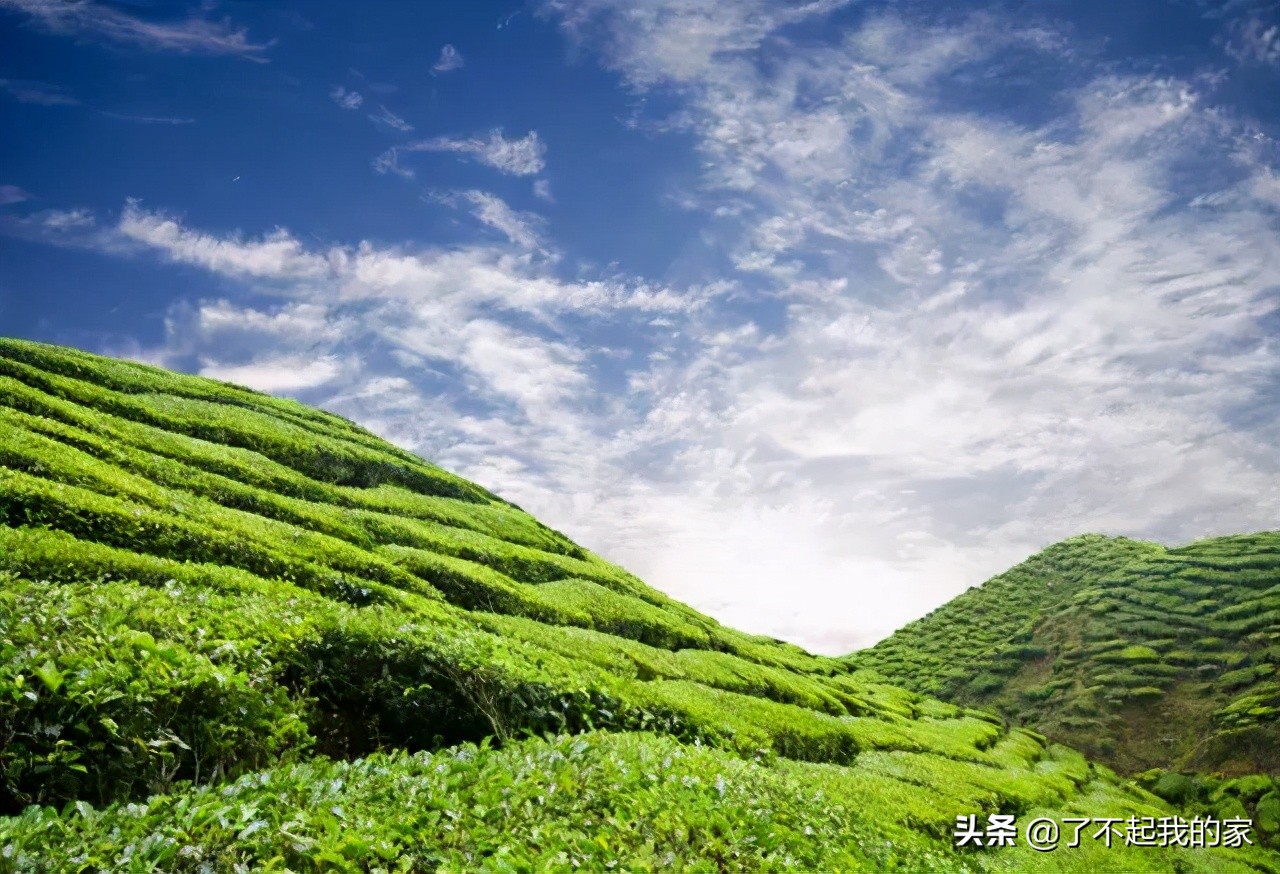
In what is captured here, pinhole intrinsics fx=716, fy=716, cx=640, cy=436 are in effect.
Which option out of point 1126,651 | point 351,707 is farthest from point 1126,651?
point 351,707

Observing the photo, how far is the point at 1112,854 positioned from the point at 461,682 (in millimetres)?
28901

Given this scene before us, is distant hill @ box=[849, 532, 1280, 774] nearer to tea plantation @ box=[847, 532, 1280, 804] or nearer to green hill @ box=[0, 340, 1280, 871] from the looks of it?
tea plantation @ box=[847, 532, 1280, 804]

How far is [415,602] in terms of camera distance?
2361 centimetres

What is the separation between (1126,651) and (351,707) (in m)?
88.1

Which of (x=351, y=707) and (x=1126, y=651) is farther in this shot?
(x=1126, y=651)

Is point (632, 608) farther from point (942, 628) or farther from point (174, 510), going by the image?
point (942, 628)

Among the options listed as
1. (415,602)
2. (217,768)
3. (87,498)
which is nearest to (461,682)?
(217,768)

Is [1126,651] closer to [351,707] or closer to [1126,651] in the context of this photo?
[1126,651]

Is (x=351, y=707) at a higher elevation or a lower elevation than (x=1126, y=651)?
lower

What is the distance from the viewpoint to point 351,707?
53.8ft

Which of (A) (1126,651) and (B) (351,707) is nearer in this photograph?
(B) (351,707)

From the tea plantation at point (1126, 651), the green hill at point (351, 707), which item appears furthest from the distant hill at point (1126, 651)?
the green hill at point (351, 707)

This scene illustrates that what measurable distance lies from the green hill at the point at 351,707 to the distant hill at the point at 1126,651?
3366 cm

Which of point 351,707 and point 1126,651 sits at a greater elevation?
point 1126,651
